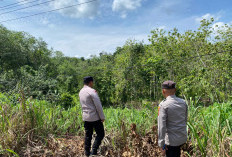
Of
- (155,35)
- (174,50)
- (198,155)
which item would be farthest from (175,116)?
(155,35)

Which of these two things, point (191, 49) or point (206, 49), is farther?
point (191, 49)

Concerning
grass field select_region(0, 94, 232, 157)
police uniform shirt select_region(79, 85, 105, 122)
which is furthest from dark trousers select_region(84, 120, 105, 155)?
grass field select_region(0, 94, 232, 157)

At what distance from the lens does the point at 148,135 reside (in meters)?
2.77

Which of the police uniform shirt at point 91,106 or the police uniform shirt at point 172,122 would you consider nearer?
the police uniform shirt at point 172,122

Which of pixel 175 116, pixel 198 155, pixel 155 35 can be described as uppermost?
pixel 155 35

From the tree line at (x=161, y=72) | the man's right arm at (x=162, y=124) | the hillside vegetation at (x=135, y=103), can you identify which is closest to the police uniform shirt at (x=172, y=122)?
the man's right arm at (x=162, y=124)

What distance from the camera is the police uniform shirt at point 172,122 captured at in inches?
75.1

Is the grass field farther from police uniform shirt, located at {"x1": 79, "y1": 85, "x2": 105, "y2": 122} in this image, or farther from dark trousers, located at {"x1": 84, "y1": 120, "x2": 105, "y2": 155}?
police uniform shirt, located at {"x1": 79, "y1": 85, "x2": 105, "y2": 122}

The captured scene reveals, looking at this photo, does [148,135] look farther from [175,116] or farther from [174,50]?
[174,50]

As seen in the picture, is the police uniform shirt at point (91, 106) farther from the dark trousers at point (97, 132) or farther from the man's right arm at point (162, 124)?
the man's right arm at point (162, 124)

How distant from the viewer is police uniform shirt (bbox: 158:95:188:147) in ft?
6.26

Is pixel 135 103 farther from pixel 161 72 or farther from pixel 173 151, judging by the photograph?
pixel 161 72

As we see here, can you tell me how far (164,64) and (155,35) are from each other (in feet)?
7.95

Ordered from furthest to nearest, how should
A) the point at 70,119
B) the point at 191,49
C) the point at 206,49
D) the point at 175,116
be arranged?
1. the point at 191,49
2. the point at 206,49
3. the point at 70,119
4. the point at 175,116
